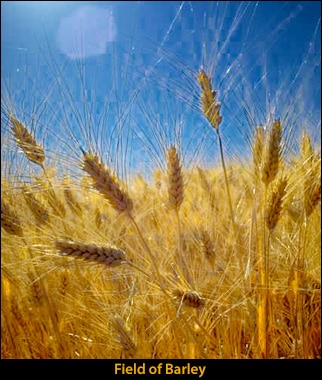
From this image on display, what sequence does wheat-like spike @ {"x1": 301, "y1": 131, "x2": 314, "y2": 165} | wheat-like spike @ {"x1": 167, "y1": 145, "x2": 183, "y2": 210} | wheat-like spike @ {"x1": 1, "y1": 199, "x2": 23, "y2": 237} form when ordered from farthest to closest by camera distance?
wheat-like spike @ {"x1": 301, "y1": 131, "x2": 314, "y2": 165} < wheat-like spike @ {"x1": 1, "y1": 199, "x2": 23, "y2": 237} < wheat-like spike @ {"x1": 167, "y1": 145, "x2": 183, "y2": 210}

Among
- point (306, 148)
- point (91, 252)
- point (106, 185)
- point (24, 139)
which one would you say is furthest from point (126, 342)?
point (306, 148)

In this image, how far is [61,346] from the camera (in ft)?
3.93

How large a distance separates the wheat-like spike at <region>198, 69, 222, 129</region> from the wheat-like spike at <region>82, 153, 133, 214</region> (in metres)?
0.35

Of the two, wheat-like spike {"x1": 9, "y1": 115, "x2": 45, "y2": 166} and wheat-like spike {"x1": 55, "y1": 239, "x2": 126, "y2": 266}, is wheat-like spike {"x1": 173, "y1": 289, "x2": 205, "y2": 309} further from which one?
wheat-like spike {"x1": 9, "y1": 115, "x2": 45, "y2": 166}

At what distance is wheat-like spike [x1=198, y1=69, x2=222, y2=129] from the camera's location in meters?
1.13

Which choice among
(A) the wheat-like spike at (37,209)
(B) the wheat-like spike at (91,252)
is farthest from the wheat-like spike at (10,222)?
(B) the wheat-like spike at (91,252)

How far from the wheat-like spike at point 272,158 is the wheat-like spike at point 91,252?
1.52ft

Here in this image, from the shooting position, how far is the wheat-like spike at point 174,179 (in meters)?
1.06

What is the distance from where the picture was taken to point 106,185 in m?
0.96

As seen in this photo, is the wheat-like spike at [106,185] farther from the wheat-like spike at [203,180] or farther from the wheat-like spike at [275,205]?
the wheat-like spike at [203,180]

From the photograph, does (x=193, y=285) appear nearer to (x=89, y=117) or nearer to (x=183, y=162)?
(x=183, y=162)

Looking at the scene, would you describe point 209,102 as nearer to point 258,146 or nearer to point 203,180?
point 258,146
